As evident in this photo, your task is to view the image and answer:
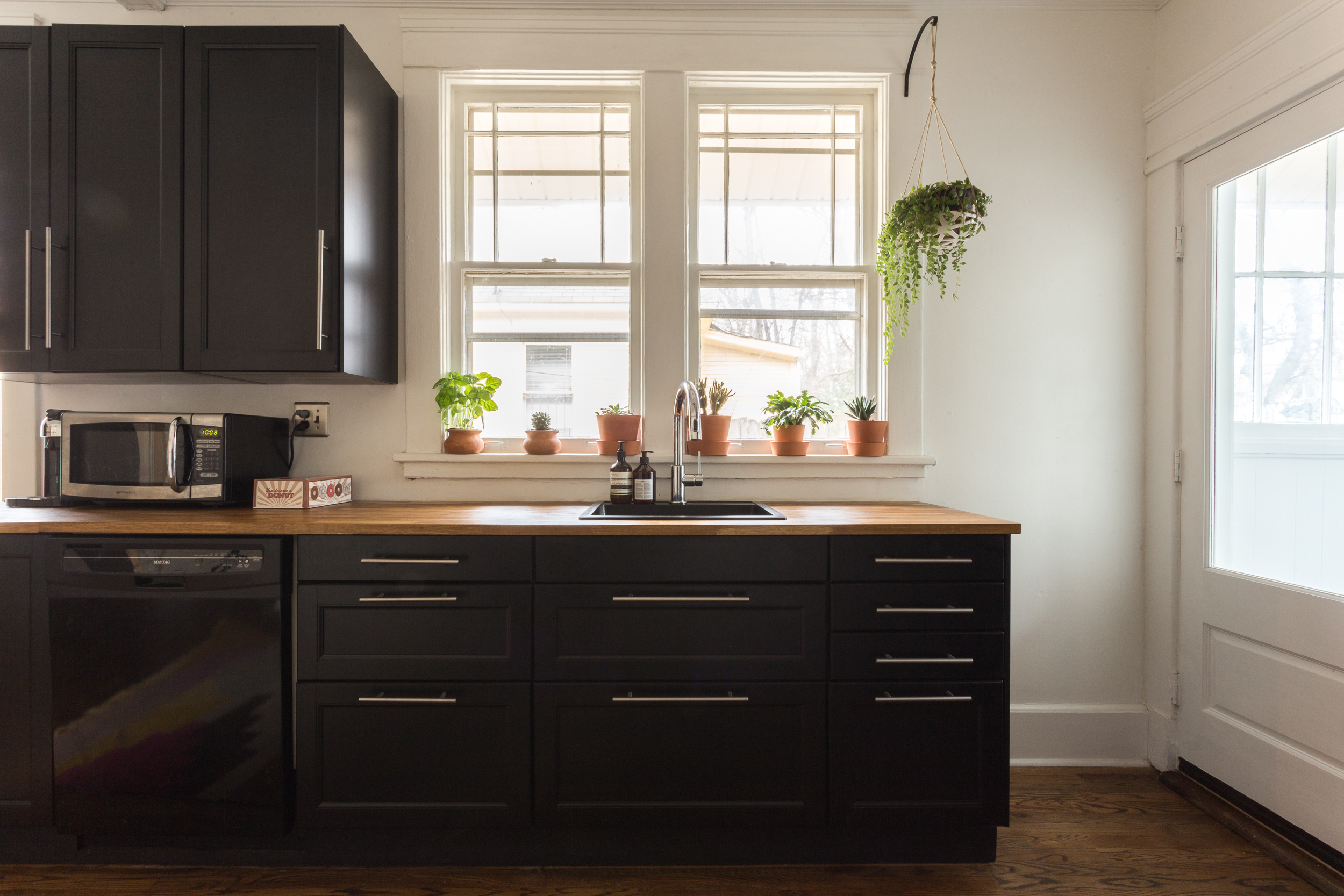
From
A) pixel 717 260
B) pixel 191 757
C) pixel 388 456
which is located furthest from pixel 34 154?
pixel 717 260

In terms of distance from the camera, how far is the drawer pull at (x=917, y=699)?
1.81 m

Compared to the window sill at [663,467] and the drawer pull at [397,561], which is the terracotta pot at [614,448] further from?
the drawer pull at [397,561]

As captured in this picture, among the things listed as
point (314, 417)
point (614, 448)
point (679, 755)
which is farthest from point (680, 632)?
point (314, 417)

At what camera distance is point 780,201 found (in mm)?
2598

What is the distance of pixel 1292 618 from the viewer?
6.31ft

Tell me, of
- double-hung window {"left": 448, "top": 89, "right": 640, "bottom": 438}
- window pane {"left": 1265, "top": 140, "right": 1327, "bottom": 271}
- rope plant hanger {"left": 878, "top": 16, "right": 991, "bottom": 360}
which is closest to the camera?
window pane {"left": 1265, "top": 140, "right": 1327, "bottom": 271}

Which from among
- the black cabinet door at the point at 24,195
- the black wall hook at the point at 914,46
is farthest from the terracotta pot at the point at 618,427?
the black cabinet door at the point at 24,195

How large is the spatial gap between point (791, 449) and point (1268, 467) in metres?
1.45

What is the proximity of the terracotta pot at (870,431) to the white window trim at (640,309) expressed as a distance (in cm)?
5

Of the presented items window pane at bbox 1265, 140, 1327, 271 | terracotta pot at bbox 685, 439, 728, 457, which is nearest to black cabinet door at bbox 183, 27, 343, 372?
terracotta pot at bbox 685, 439, 728, 457

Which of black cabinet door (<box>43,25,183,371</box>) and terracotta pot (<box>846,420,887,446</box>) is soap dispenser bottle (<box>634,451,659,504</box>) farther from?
black cabinet door (<box>43,25,183,371</box>)

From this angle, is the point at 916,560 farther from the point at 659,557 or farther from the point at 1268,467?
the point at 1268,467

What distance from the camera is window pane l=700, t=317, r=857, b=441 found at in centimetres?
257

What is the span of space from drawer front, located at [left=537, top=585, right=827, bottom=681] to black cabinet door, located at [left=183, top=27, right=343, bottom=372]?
3.55 ft
